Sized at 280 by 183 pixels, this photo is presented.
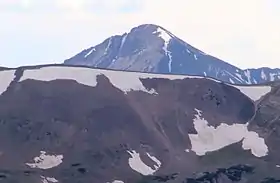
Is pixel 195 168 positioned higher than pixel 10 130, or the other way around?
pixel 10 130

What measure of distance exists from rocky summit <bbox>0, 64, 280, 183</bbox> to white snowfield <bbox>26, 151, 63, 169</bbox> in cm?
23

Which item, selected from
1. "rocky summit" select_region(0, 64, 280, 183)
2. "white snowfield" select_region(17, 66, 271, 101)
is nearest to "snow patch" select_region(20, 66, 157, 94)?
"white snowfield" select_region(17, 66, 271, 101)

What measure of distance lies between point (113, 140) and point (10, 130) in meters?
25.3

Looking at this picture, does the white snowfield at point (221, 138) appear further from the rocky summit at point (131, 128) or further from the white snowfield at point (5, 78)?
the white snowfield at point (5, 78)

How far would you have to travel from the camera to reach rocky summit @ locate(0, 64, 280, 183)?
6161 inches

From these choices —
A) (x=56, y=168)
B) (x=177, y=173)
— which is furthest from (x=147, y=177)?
(x=56, y=168)

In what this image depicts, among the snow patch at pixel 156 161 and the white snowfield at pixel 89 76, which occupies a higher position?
the white snowfield at pixel 89 76

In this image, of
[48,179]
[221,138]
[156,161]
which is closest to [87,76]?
[156,161]

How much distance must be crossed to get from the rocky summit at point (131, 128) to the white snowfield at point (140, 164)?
26cm

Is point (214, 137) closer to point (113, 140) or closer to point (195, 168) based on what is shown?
point (195, 168)

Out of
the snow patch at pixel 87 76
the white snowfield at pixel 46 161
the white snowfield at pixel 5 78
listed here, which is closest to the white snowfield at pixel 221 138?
the snow patch at pixel 87 76

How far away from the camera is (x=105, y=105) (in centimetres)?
17738

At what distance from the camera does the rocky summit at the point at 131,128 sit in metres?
Answer: 156

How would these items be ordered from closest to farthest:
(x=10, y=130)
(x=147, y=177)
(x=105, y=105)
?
(x=147, y=177)
(x=10, y=130)
(x=105, y=105)
